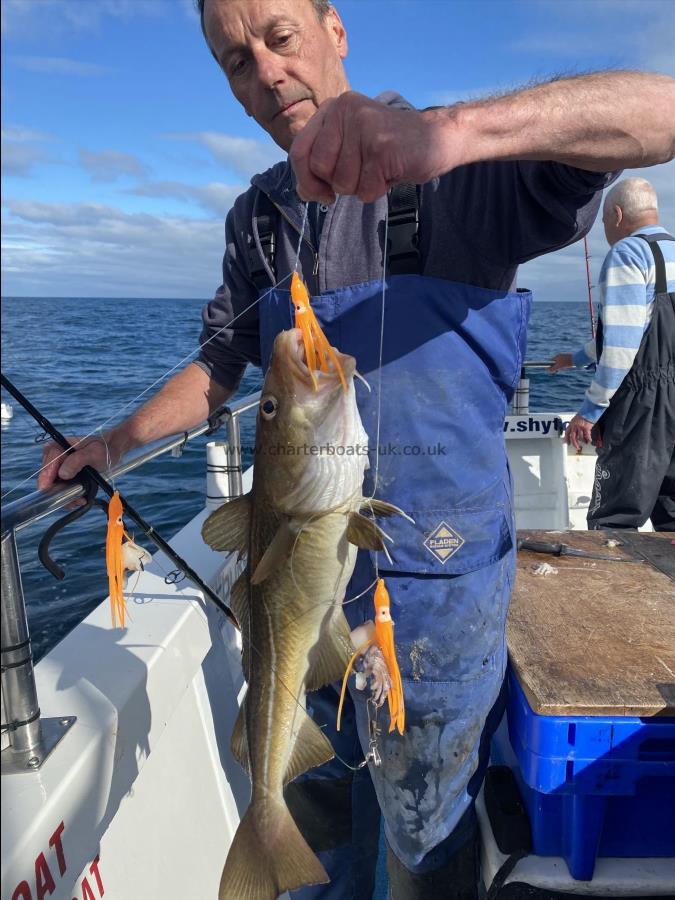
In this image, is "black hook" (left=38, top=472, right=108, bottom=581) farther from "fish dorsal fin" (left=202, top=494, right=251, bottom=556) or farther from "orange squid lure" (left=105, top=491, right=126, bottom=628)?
"fish dorsal fin" (left=202, top=494, right=251, bottom=556)

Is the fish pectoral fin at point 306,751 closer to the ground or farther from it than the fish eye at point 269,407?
closer to the ground

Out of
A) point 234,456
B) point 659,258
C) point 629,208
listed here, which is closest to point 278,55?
point 234,456

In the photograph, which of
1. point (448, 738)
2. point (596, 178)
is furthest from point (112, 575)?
point (596, 178)

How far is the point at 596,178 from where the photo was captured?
5.55ft

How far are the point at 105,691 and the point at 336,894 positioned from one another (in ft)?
4.79

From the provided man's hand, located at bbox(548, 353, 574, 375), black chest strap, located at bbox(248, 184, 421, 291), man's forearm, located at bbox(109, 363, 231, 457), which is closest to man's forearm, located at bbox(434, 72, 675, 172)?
black chest strap, located at bbox(248, 184, 421, 291)

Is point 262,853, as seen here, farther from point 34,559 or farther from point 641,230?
point 34,559

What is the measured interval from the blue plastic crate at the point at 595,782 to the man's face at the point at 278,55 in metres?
2.13

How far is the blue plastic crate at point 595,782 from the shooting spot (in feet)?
6.38

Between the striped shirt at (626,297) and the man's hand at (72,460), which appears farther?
the striped shirt at (626,297)

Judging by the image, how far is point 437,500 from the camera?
203 cm

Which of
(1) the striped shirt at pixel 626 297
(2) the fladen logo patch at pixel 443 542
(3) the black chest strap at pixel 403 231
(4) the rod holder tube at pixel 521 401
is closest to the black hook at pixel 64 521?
(2) the fladen logo patch at pixel 443 542

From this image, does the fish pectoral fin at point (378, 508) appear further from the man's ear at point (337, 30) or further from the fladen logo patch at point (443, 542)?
the man's ear at point (337, 30)

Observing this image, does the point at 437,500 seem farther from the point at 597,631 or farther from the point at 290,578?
the point at 597,631
